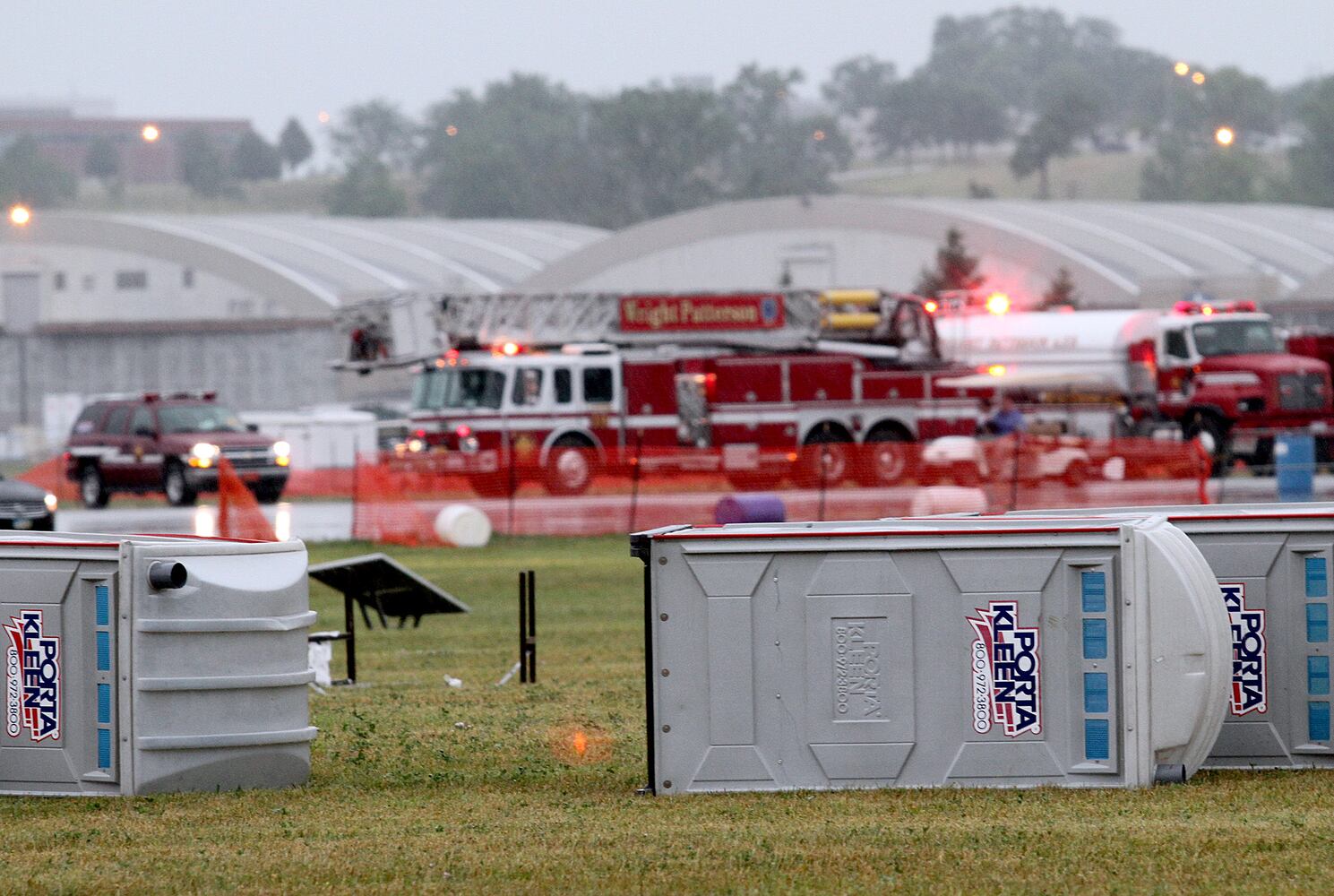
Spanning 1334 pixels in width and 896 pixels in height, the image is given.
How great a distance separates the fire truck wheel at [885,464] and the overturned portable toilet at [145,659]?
26.4 meters

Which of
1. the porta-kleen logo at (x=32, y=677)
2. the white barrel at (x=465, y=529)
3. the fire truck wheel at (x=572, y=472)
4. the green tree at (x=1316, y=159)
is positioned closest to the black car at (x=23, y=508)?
the white barrel at (x=465, y=529)

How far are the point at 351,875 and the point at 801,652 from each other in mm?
2283

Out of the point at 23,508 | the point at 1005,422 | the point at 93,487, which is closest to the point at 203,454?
the point at 93,487

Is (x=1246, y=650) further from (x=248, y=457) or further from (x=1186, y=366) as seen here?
(x=1186, y=366)

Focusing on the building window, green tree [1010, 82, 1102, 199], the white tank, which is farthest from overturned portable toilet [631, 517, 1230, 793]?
green tree [1010, 82, 1102, 199]

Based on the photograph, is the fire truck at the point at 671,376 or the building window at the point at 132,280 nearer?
the fire truck at the point at 671,376

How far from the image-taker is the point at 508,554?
27391 mm

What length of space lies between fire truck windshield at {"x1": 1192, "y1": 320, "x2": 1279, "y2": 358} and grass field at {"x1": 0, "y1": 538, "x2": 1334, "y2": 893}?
107 feet

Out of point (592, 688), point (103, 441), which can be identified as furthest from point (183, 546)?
point (103, 441)

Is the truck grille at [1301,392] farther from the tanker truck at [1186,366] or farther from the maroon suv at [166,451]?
the maroon suv at [166,451]

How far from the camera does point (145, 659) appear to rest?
884 centimetres

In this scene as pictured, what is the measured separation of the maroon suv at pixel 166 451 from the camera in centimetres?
3566

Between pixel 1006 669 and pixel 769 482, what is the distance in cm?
2763

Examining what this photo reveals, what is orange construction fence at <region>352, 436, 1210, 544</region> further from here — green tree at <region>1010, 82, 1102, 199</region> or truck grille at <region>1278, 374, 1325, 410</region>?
green tree at <region>1010, 82, 1102, 199</region>
